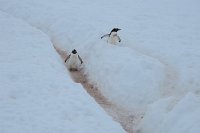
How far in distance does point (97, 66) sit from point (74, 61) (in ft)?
3.22

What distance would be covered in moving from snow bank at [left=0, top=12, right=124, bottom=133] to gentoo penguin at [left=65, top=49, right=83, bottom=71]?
15.7 inches

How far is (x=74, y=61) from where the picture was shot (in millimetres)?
16797

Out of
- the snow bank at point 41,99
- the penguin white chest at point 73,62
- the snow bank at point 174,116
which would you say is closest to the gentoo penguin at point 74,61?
the penguin white chest at point 73,62

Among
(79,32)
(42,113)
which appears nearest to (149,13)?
(79,32)

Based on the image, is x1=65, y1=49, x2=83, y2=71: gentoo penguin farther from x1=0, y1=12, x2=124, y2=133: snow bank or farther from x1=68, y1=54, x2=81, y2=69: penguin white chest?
x1=0, y1=12, x2=124, y2=133: snow bank

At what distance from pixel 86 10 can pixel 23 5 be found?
152 inches

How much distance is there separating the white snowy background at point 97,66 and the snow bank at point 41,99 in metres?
0.03

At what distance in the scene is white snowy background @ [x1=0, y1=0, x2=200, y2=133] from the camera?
37.5ft

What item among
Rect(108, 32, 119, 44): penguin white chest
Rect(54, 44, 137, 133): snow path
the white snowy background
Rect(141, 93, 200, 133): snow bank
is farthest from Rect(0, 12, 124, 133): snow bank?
Rect(108, 32, 119, 44): penguin white chest

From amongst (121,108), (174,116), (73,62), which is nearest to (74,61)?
Answer: (73,62)

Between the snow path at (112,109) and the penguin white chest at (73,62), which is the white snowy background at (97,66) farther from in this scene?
the penguin white chest at (73,62)

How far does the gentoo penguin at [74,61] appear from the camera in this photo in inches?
661

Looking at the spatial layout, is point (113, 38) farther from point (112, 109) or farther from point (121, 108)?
point (112, 109)

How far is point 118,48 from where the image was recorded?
57.5 feet
